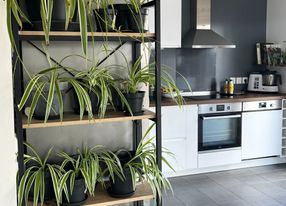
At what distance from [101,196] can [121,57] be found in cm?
88

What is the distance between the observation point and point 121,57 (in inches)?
93.3

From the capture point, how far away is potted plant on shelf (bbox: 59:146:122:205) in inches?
76.4

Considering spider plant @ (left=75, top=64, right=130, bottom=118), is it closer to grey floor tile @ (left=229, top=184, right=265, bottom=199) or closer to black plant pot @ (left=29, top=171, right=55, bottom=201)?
black plant pot @ (left=29, top=171, right=55, bottom=201)

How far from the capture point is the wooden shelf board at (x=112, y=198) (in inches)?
80.0

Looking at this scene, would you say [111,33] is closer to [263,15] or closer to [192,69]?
[192,69]

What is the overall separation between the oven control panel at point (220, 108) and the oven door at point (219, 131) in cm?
5

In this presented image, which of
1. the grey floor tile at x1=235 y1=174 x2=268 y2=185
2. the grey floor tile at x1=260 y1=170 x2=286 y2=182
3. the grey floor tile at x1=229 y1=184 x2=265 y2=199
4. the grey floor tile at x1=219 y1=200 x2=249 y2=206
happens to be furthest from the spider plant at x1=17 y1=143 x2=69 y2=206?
the grey floor tile at x1=260 y1=170 x2=286 y2=182

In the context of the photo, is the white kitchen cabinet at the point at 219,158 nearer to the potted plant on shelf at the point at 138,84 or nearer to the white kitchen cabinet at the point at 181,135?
the white kitchen cabinet at the point at 181,135

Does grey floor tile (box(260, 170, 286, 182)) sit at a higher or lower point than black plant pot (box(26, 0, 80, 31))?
lower

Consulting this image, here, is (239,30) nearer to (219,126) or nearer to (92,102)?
(219,126)

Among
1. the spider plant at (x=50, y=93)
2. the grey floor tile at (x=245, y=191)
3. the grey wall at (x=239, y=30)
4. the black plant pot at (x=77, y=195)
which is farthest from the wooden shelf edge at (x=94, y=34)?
the grey wall at (x=239, y=30)

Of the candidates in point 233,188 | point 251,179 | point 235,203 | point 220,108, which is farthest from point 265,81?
point 235,203

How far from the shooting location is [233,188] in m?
3.86

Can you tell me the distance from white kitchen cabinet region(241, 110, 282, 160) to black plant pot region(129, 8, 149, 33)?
2669 millimetres
